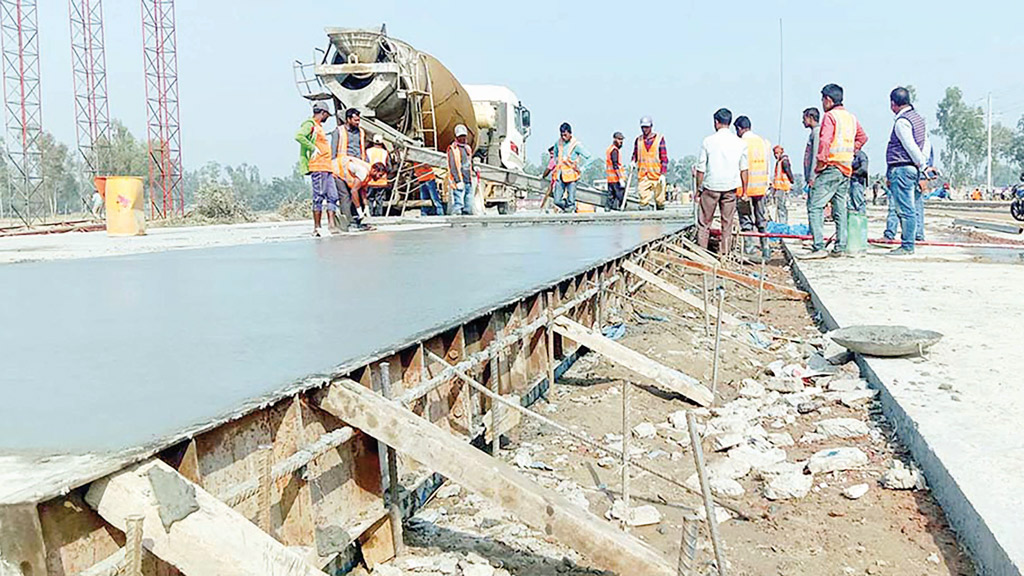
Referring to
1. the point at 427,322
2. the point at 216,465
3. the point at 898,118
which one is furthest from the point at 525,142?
the point at 216,465

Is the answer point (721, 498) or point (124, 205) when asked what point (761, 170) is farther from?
point (124, 205)

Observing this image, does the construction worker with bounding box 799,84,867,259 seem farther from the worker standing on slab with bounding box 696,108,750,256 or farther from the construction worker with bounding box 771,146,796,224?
the construction worker with bounding box 771,146,796,224

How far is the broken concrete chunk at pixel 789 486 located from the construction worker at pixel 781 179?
12653 millimetres

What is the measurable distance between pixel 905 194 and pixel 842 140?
46.8 inches

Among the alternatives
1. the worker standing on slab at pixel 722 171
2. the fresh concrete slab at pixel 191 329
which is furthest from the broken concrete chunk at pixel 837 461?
the worker standing on slab at pixel 722 171

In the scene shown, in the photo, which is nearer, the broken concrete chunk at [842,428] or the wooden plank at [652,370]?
the broken concrete chunk at [842,428]

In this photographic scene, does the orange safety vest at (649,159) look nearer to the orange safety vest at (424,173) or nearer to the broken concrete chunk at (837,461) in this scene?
the orange safety vest at (424,173)

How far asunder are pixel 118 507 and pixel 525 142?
70.2 feet

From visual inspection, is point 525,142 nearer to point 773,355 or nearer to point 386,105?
point 386,105

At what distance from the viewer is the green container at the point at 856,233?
9.94 m

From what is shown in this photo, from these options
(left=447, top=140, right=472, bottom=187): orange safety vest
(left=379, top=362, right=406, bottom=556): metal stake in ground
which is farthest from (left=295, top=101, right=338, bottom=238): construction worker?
(left=379, top=362, right=406, bottom=556): metal stake in ground

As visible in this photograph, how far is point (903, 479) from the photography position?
3.13 meters

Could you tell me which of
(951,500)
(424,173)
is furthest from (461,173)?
(951,500)

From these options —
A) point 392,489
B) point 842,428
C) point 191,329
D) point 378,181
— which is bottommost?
point 842,428
